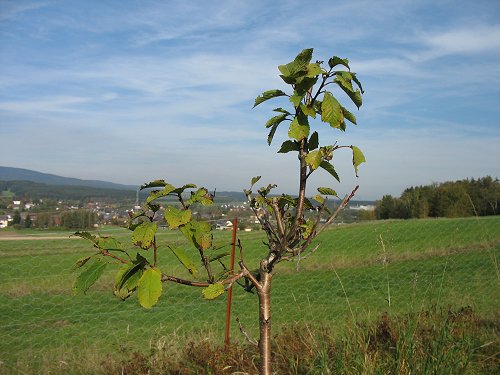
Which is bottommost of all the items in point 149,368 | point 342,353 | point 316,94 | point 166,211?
point 149,368

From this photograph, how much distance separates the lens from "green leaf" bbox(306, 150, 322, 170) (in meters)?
1.67

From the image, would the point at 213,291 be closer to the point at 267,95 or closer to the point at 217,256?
the point at 217,256

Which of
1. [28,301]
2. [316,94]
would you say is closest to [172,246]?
[316,94]

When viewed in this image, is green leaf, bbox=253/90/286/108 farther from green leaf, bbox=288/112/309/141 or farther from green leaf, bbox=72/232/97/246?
green leaf, bbox=72/232/97/246

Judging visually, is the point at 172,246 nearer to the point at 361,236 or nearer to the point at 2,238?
the point at 2,238

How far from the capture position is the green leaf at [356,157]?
1.68m

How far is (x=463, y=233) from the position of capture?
20.7 m

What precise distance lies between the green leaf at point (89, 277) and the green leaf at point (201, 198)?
0.41m

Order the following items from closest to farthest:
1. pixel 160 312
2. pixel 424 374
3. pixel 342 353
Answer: pixel 424 374
pixel 342 353
pixel 160 312

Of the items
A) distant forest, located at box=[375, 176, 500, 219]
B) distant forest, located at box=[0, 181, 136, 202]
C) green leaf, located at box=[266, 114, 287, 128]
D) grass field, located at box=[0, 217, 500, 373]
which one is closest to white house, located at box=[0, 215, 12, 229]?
grass field, located at box=[0, 217, 500, 373]

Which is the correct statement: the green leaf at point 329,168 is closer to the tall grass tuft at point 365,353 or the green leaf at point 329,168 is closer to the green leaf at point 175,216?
the green leaf at point 175,216

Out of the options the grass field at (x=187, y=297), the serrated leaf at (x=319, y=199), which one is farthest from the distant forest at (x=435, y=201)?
the serrated leaf at (x=319, y=199)

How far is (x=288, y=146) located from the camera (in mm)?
1871

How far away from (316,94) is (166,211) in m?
0.69
